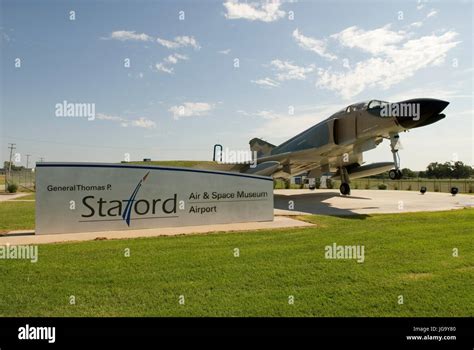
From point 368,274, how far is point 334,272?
62 centimetres

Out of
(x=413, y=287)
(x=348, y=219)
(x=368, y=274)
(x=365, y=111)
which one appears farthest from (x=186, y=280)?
(x=365, y=111)

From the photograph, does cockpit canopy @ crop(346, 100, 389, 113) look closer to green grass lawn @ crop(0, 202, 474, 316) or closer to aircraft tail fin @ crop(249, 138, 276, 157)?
green grass lawn @ crop(0, 202, 474, 316)

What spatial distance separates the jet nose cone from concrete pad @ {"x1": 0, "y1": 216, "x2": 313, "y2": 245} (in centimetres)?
819

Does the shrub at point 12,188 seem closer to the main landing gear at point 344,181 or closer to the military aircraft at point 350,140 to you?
the military aircraft at point 350,140

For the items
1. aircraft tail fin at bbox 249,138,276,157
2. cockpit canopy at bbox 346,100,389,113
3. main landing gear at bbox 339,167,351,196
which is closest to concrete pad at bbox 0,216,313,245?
cockpit canopy at bbox 346,100,389,113

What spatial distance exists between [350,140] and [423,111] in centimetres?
456

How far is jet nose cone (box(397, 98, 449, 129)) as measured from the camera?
13664 mm

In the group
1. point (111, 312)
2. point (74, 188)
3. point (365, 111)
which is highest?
point (365, 111)

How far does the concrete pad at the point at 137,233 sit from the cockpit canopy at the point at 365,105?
29.7 feet

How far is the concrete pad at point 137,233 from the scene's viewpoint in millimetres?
8594

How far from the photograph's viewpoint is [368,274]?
552 cm

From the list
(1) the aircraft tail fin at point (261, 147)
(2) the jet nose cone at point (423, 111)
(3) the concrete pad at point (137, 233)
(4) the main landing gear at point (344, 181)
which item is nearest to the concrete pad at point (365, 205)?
(4) the main landing gear at point (344, 181)

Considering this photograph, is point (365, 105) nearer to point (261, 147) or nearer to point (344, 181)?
point (344, 181)
